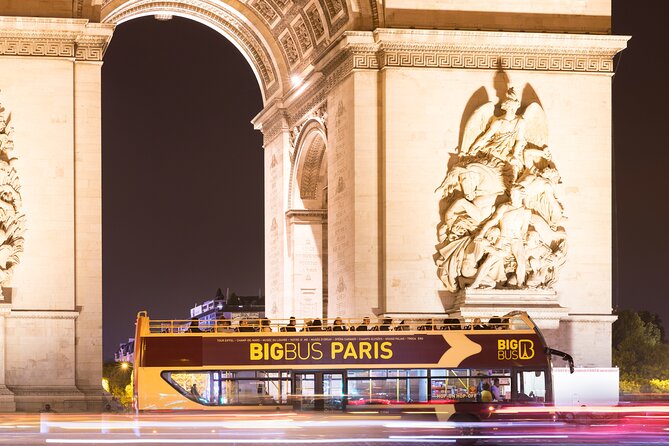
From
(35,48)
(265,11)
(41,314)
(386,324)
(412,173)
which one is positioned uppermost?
(265,11)

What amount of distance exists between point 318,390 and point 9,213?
11.1 metres

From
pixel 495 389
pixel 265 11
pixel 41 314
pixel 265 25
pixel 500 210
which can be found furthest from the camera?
pixel 265 25

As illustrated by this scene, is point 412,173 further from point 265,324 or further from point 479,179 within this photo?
point 265,324

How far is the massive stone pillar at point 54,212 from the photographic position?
145 ft

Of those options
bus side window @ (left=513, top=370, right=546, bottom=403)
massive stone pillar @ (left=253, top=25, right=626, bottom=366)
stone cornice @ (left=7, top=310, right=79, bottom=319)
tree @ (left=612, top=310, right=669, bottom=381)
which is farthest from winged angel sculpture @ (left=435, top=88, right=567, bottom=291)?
tree @ (left=612, top=310, right=669, bottom=381)

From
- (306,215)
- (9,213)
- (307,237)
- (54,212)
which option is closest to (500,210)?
(54,212)

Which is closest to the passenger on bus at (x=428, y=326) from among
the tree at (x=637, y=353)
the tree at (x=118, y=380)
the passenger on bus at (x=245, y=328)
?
the passenger on bus at (x=245, y=328)

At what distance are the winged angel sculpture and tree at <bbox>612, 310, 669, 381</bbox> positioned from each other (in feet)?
197

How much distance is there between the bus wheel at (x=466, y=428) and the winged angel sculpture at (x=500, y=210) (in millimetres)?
8697

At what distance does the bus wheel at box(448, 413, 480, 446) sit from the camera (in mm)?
33169

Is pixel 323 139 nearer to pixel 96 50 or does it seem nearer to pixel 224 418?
pixel 96 50

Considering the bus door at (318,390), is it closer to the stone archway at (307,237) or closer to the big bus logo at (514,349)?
the big bus logo at (514,349)

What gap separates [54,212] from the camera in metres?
44.8

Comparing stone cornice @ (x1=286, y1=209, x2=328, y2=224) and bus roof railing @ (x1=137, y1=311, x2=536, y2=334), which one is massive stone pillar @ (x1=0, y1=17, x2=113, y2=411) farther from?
stone cornice @ (x1=286, y1=209, x2=328, y2=224)
